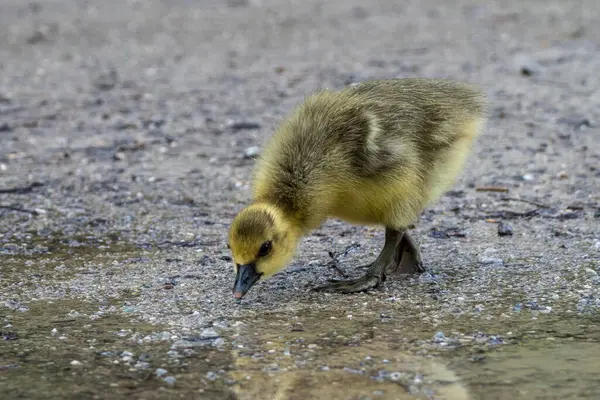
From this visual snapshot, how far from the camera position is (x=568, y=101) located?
9.12 meters

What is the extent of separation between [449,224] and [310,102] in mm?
1527

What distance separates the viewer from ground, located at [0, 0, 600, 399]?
4.04 m

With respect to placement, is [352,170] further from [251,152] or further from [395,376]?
[251,152]

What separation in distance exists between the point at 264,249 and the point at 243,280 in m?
0.18

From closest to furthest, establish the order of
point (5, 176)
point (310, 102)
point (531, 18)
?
1. point (310, 102)
2. point (5, 176)
3. point (531, 18)

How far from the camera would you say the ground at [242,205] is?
4035 millimetres

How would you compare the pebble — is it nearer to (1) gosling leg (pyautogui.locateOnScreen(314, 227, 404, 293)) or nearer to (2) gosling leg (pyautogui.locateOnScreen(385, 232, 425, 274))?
(1) gosling leg (pyautogui.locateOnScreen(314, 227, 404, 293))

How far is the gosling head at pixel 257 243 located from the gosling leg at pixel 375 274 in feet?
1.42

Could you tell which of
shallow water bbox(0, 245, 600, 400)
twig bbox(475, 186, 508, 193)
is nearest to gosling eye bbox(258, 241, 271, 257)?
shallow water bbox(0, 245, 600, 400)

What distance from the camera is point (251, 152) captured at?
26.3 ft

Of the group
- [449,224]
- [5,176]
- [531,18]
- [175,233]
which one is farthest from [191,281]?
[531,18]

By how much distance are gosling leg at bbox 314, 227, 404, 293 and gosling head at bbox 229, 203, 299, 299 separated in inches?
17.0

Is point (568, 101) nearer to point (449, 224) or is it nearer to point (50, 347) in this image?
point (449, 224)

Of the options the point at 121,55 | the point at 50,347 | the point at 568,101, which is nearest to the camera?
the point at 50,347
